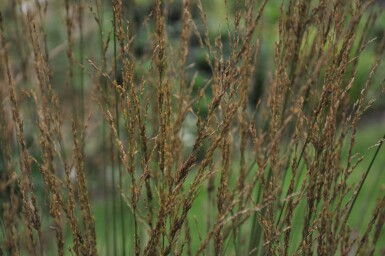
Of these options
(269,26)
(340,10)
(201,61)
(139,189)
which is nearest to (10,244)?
(139,189)

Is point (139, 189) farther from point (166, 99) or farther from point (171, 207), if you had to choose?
point (166, 99)

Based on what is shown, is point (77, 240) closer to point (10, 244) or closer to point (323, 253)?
point (10, 244)

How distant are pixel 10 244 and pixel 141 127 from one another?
16.5 inches

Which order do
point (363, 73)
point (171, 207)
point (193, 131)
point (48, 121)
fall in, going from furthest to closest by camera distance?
point (363, 73) → point (193, 131) → point (48, 121) → point (171, 207)

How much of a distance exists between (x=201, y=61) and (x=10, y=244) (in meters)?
5.40

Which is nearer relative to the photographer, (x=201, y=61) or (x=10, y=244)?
(x=10, y=244)

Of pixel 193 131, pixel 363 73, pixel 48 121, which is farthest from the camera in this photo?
pixel 363 73

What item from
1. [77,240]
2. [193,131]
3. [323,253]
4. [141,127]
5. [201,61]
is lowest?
[323,253]

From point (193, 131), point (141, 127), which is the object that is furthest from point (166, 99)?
point (193, 131)

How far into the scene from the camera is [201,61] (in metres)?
6.80

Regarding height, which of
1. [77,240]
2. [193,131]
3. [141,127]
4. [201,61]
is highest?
[201,61]

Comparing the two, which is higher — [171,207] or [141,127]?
[141,127]

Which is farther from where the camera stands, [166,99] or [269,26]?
[269,26]

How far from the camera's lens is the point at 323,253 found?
1.50 meters
